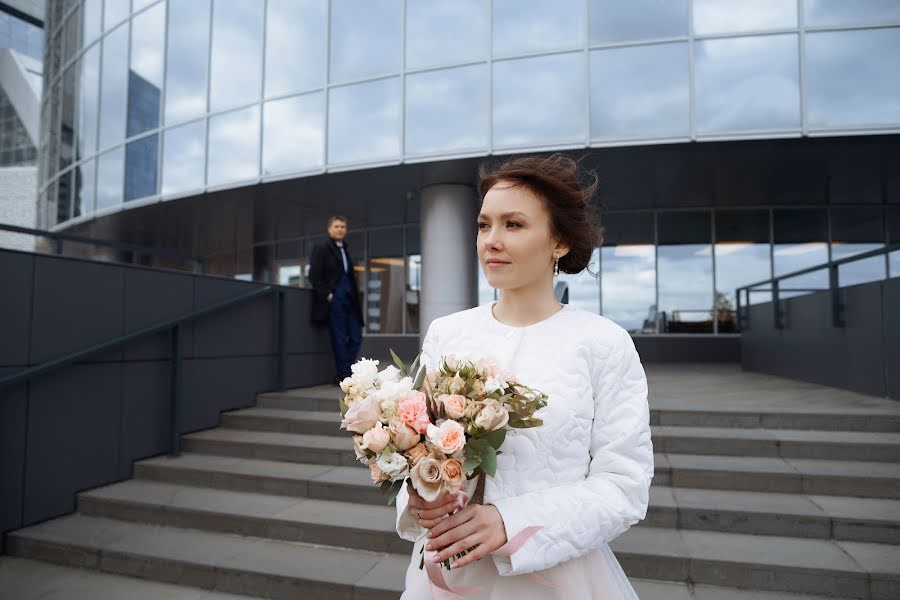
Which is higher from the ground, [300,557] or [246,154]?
[246,154]

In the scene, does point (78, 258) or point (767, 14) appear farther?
point (767, 14)

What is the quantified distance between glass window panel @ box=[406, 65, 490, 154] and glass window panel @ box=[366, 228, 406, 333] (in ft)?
18.6

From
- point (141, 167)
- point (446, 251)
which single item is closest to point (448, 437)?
point (446, 251)

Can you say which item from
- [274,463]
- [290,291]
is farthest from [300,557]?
[290,291]

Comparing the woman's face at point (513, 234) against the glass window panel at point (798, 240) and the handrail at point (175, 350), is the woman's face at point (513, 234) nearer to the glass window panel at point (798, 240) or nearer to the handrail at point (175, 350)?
the handrail at point (175, 350)

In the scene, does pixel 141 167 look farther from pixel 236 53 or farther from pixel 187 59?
pixel 236 53

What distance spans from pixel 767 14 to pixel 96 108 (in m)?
13.7

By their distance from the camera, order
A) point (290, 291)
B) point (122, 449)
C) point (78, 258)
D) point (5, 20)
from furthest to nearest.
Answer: point (5, 20) → point (290, 291) → point (122, 449) → point (78, 258)

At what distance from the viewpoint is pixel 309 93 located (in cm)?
1018

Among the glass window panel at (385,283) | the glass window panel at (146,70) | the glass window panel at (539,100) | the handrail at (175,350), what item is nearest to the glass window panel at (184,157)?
the glass window panel at (146,70)

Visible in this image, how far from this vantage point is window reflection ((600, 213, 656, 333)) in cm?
1320

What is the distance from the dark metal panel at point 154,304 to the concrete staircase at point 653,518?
105 centimetres

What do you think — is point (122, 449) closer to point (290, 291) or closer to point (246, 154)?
point (290, 291)

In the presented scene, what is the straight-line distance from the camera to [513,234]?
4.96ft
